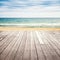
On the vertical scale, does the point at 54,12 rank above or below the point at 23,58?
below

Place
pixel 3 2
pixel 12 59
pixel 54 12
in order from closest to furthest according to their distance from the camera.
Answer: pixel 12 59 < pixel 3 2 < pixel 54 12

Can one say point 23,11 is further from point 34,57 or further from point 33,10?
point 34,57

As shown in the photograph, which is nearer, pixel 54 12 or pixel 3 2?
pixel 3 2

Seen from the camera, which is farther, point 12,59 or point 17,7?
point 17,7

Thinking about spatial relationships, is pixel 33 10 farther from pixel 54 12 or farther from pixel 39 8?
pixel 54 12

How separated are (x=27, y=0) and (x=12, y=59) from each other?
32.8m

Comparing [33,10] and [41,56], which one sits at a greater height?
[41,56]

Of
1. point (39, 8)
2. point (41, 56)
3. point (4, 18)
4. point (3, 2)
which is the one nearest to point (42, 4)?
point (39, 8)

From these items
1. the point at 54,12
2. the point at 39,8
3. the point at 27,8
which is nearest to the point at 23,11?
the point at 27,8

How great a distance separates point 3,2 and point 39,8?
8270 millimetres

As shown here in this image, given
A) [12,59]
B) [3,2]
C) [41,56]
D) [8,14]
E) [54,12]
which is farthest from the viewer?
[8,14]

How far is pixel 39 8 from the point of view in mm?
35000

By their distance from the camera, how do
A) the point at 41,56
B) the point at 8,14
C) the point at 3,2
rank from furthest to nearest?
1. the point at 8,14
2. the point at 3,2
3. the point at 41,56

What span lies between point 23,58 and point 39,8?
107ft
